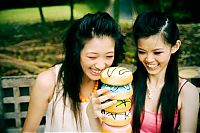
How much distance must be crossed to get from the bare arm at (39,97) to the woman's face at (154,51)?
620 millimetres

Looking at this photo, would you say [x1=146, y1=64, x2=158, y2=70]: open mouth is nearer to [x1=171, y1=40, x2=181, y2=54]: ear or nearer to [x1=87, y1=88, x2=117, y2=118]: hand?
[x1=171, y1=40, x2=181, y2=54]: ear

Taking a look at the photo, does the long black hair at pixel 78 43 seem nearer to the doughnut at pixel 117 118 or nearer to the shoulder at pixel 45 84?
the shoulder at pixel 45 84

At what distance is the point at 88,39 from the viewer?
2.04 metres

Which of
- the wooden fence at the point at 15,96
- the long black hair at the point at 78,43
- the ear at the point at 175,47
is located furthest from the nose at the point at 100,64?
the wooden fence at the point at 15,96

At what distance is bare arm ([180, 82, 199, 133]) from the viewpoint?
2.35m

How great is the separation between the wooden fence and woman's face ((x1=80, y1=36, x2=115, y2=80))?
1183 millimetres

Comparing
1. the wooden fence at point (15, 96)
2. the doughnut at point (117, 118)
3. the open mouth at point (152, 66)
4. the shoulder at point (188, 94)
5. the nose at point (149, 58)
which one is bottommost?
the wooden fence at point (15, 96)

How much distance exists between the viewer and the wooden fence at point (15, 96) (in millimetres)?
3084

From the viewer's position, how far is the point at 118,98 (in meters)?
1.77

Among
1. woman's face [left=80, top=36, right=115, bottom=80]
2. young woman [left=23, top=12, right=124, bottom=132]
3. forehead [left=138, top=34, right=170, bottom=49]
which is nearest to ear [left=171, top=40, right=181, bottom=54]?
forehead [left=138, top=34, right=170, bottom=49]

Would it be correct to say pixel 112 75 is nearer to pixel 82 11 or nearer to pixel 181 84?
pixel 181 84

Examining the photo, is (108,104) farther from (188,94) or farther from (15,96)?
(15,96)

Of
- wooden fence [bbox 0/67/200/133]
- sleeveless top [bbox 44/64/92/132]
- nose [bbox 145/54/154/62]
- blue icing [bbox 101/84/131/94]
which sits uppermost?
nose [bbox 145/54/154/62]

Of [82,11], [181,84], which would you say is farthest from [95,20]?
[82,11]
